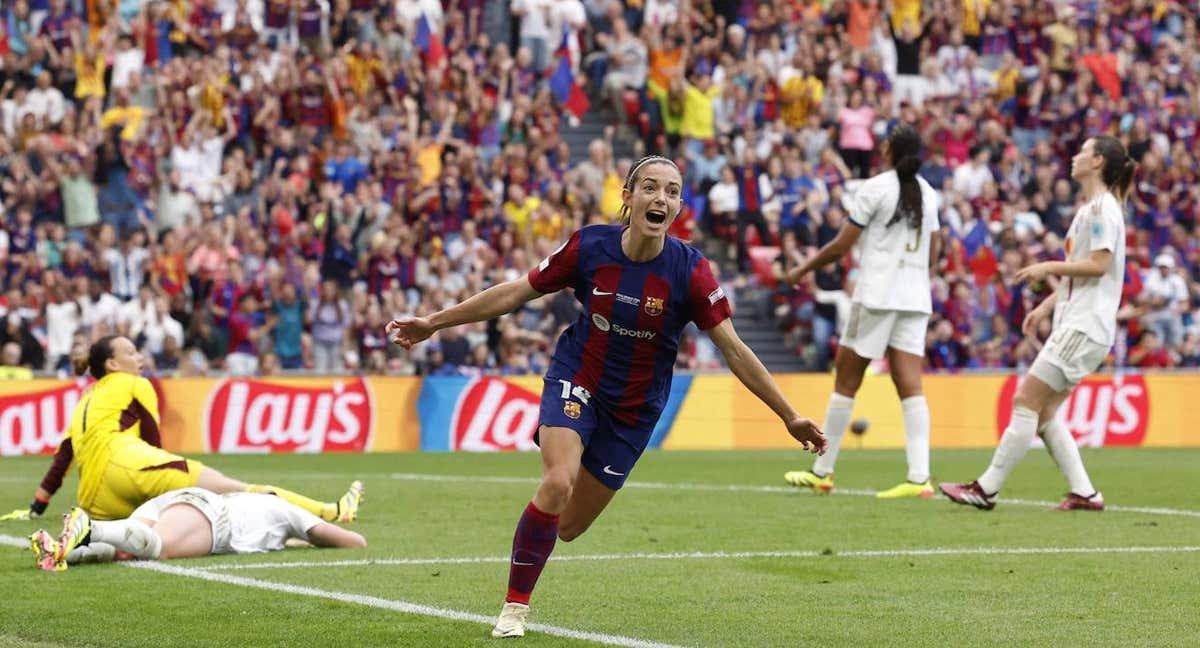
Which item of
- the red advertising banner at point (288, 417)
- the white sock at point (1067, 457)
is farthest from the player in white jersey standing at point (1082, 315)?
the red advertising banner at point (288, 417)

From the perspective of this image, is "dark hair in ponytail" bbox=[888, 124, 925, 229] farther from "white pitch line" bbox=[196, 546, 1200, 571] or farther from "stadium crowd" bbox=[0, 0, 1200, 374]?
"stadium crowd" bbox=[0, 0, 1200, 374]

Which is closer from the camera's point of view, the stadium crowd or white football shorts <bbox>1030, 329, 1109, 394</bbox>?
white football shorts <bbox>1030, 329, 1109, 394</bbox>

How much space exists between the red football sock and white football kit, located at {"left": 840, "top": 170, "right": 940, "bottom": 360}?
670cm

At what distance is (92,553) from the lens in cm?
971

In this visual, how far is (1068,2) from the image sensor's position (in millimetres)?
32438

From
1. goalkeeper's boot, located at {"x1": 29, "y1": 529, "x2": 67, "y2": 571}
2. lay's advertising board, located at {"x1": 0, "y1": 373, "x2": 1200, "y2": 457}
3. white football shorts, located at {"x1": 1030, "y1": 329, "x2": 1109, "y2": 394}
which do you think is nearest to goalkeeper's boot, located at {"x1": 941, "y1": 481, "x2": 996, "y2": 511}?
white football shorts, located at {"x1": 1030, "y1": 329, "x2": 1109, "y2": 394}

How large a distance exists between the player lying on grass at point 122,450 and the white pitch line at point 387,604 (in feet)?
3.82

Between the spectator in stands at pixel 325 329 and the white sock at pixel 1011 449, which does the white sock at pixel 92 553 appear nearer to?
the white sock at pixel 1011 449

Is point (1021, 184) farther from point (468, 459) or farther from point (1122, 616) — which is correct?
point (1122, 616)

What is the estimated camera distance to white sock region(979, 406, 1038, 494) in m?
12.4

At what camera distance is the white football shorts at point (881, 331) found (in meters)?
13.8

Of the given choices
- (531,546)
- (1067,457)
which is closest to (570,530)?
(531,546)

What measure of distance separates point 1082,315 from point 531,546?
6175mm

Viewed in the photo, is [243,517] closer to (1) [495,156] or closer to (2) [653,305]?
(2) [653,305]
